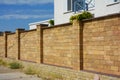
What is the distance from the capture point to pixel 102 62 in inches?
454

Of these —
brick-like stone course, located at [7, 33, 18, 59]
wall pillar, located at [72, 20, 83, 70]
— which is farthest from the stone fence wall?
brick-like stone course, located at [7, 33, 18, 59]

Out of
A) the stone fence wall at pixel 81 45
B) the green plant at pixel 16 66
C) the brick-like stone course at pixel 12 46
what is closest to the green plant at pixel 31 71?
the stone fence wall at pixel 81 45

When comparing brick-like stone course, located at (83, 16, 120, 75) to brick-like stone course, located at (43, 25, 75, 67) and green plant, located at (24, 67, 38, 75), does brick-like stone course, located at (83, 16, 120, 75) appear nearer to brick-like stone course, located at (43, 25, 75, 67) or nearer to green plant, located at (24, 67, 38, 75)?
brick-like stone course, located at (43, 25, 75, 67)

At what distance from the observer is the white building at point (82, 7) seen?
17.0 meters

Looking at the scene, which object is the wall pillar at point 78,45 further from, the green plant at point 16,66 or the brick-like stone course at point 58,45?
the green plant at point 16,66

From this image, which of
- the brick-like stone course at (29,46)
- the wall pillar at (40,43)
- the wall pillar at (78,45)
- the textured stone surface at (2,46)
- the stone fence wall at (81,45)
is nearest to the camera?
the stone fence wall at (81,45)

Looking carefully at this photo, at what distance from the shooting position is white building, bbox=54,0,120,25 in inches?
665

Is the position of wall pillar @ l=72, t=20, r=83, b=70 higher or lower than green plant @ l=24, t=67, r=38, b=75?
higher

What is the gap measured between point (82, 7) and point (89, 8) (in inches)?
30.7

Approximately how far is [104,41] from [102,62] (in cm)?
76

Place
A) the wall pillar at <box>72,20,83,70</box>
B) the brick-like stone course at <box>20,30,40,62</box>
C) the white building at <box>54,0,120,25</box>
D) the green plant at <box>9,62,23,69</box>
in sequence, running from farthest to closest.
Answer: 1. the green plant at <box>9,62,23,69</box>
2. the brick-like stone course at <box>20,30,40,62</box>
3. the white building at <box>54,0,120,25</box>
4. the wall pillar at <box>72,20,83,70</box>

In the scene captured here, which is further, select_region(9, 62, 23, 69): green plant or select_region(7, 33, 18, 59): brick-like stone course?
select_region(7, 33, 18, 59): brick-like stone course

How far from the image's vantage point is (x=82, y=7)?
67.2ft

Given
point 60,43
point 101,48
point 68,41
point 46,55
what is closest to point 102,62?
point 101,48
